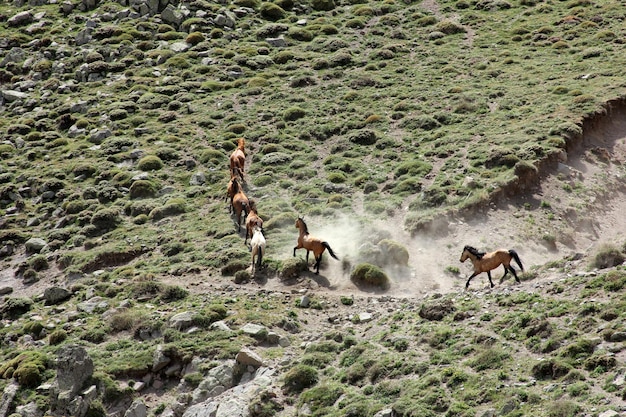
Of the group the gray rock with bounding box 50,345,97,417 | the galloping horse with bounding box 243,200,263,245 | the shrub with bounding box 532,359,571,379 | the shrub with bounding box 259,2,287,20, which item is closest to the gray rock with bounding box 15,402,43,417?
the gray rock with bounding box 50,345,97,417

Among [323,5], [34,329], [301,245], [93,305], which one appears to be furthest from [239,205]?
[323,5]

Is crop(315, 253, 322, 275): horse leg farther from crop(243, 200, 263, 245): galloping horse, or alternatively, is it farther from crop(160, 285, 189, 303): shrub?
crop(160, 285, 189, 303): shrub

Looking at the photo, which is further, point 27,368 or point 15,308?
point 15,308

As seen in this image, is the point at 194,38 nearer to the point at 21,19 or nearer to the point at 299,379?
the point at 21,19

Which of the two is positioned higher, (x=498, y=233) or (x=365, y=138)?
(x=498, y=233)

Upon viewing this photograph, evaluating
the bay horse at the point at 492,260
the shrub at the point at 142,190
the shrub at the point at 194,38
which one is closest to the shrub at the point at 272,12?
the shrub at the point at 194,38

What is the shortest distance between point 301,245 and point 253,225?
3271 millimetres

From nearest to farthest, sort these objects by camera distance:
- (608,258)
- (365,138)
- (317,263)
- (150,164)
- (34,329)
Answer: (608,258) → (34,329) → (317,263) → (150,164) → (365,138)

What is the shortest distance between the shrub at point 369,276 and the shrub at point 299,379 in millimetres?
7190

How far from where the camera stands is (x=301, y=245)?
29.0 meters

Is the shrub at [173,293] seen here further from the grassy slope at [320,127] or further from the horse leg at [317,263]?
the horse leg at [317,263]

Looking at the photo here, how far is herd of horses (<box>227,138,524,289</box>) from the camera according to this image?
25.5 metres

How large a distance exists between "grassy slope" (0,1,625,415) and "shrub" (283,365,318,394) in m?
0.65

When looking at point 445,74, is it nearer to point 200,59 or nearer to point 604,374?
point 200,59
